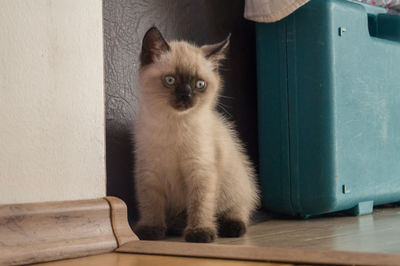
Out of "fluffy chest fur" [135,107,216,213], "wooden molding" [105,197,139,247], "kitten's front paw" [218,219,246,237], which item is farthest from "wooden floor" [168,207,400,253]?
"wooden molding" [105,197,139,247]

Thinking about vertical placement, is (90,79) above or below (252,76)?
below

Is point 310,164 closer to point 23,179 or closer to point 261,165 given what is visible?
point 261,165

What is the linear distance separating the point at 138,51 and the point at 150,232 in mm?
730

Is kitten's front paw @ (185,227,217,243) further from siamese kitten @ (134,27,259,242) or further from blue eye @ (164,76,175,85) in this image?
blue eye @ (164,76,175,85)

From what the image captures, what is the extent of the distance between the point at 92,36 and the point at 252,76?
1166 mm

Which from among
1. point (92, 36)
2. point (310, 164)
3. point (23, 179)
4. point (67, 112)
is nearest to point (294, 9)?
point (310, 164)

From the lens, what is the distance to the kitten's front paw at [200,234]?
1.41m

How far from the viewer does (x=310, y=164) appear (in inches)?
77.4

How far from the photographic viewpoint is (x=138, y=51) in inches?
74.2

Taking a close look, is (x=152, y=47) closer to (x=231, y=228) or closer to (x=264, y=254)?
(x=231, y=228)

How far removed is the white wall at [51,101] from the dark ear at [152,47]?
28 centimetres

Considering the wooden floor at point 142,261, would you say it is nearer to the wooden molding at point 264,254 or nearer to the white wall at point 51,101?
the wooden molding at point 264,254

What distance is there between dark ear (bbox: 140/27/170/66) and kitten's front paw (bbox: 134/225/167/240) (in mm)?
534

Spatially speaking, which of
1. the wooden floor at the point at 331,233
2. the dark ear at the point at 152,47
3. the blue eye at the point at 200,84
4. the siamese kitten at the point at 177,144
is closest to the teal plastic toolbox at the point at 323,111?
the wooden floor at the point at 331,233
